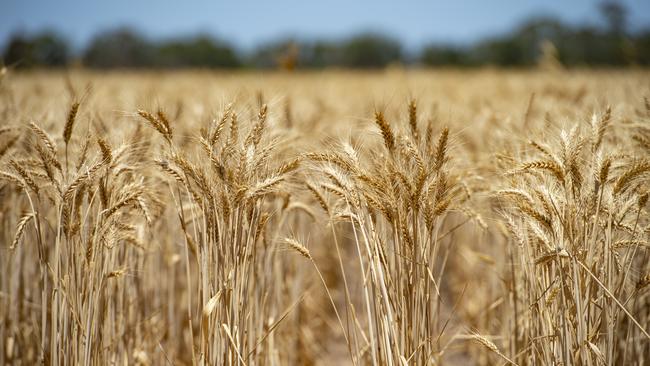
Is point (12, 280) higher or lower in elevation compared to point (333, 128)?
lower

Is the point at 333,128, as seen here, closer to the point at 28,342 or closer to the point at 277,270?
the point at 277,270

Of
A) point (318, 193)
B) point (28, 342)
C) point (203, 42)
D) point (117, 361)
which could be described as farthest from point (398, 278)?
point (203, 42)

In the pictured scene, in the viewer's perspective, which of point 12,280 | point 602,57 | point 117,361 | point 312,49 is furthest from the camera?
point 312,49


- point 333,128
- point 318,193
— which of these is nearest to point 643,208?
point 318,193

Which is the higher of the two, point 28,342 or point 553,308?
point 553,308

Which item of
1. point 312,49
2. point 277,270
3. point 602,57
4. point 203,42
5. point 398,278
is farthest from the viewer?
point 312,49

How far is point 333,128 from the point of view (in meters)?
4.12

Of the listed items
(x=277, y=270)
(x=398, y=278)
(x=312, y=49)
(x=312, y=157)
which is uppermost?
(x=312, y=49)

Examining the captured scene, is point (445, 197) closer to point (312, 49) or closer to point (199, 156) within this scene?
point (199, 156)

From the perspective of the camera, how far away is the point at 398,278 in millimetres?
1633

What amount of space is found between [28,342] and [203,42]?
59.9 meters

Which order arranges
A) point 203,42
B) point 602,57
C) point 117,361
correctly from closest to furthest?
point 117,361 < point 602,57 < point 203,42

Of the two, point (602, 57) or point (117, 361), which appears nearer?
point (117, 361)

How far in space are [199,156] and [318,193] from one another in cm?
54
